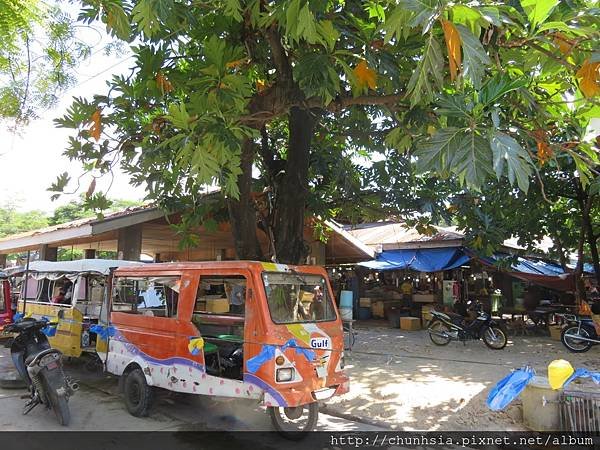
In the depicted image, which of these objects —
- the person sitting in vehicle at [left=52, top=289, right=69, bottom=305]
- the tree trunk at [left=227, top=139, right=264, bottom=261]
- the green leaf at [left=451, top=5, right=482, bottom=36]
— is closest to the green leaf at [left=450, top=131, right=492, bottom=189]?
the green leaf at [left=451, top=5, right=482, bottom=36]

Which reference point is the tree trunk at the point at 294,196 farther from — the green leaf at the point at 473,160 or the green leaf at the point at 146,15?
the green leaf at the point at 473,160

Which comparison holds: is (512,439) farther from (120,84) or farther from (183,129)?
(120,84)

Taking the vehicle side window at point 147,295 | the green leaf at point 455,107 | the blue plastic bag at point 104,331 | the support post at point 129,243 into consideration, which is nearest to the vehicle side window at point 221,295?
the vehicle side window at point 147,295

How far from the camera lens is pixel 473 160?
268cm

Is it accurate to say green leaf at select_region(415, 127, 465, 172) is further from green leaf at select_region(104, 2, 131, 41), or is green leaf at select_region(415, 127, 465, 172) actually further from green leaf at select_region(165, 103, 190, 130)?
green leaf at select_region(104, 2, 131, 41)

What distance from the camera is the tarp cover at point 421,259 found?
51.4 ft

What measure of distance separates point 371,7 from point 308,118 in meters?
3.20

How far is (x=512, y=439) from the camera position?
5.39m

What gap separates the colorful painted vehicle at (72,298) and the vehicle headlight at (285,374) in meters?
3.60

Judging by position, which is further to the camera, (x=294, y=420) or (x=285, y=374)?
(x=294, y=420)

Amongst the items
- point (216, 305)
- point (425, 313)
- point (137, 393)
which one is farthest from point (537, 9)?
point (425, 313)

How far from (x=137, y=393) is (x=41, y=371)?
3.99 ft

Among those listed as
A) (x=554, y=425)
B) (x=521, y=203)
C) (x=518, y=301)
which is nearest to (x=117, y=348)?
(x=554, y=425)

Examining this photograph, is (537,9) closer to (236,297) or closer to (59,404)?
(236,297)
